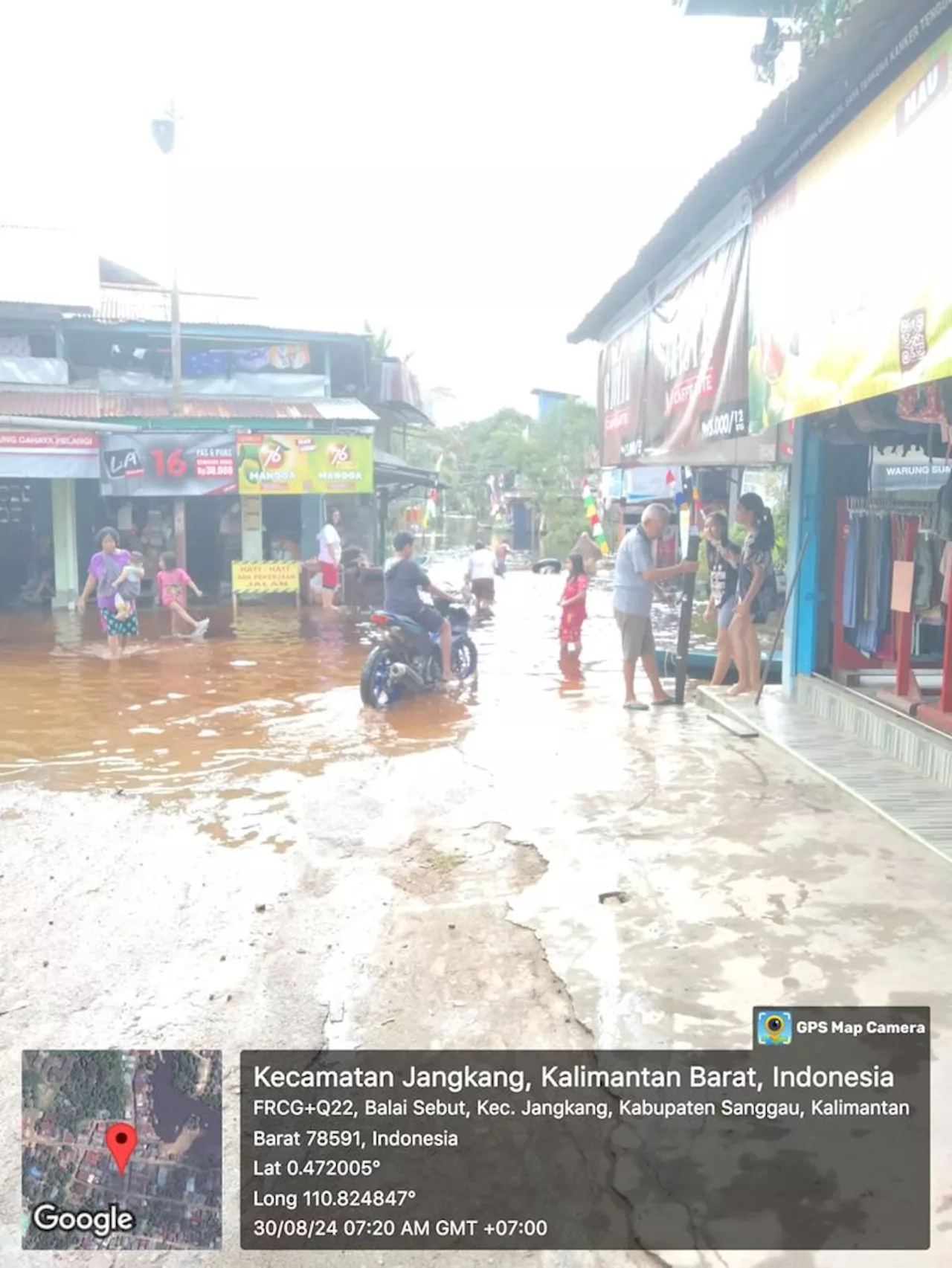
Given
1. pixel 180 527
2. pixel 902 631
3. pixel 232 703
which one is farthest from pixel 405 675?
pixel 180 527

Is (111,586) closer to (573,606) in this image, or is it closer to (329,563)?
(573,606)

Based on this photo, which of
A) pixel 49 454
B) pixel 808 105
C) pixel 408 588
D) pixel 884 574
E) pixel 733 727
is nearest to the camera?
pixel 808 105

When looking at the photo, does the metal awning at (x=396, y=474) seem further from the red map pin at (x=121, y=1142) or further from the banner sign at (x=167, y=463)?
the red map pin at (x=121, y=1142)

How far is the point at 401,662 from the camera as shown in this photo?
1005 cm

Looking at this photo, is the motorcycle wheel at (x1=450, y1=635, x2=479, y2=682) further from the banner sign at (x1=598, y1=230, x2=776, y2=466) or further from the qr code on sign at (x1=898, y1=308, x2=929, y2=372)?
the qr code on sign at (x1=898, y1=308, x2=929, y2=372)

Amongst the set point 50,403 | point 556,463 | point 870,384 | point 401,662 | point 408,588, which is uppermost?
point 556,463

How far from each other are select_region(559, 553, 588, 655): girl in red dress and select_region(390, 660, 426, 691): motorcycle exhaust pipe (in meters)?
3.44

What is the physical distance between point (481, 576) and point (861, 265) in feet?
41.8

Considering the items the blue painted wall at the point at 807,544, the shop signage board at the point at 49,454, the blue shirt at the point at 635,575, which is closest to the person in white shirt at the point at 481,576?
the shop signage board at the point at 49,454

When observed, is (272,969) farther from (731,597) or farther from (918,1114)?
(731,597)

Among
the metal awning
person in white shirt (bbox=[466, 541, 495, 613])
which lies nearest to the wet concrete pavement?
person in white shirt (bbox=[466, 541, 495, 613])

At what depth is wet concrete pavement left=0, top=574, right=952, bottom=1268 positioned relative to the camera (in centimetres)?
366

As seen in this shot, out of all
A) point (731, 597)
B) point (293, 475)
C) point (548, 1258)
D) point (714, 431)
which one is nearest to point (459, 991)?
point (548, 1258)

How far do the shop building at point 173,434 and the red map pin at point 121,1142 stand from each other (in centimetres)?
1648
